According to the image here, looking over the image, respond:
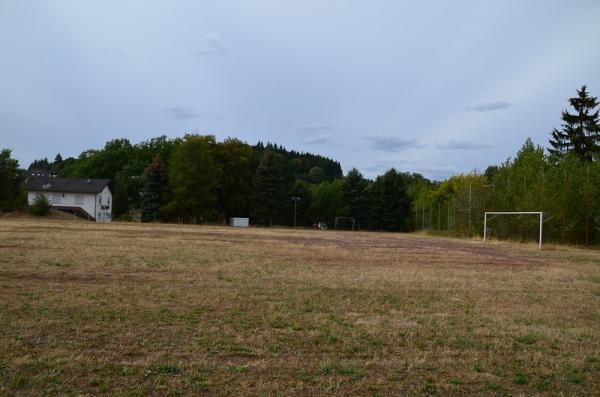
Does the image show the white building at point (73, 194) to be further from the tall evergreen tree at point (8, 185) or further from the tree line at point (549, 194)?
the tree line at point (549, 194)

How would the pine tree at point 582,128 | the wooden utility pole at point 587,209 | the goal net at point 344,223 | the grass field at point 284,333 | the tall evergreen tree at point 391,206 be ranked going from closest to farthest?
the grass field at point 284,333 < the wooden utility pole at point 587,209 < the pine tree at point 582,128 < the tall evergreen tree at point 391,206 < the goal net at point 344,223

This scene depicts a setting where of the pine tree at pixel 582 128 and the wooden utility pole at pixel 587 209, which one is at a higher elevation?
the pine tree at pixel 582 128

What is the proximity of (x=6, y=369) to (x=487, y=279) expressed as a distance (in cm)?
1267

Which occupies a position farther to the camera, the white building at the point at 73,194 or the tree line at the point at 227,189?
the white building at the point at 73,194

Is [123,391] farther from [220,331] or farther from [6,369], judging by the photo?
[220,331]

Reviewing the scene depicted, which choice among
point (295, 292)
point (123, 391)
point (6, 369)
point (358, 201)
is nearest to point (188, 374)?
point (123, 391)

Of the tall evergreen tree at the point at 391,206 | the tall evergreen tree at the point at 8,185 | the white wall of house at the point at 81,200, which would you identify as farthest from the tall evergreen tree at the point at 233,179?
A: the tall evergreen tree at the point at 8,185

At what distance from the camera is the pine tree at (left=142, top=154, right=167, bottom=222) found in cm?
7281

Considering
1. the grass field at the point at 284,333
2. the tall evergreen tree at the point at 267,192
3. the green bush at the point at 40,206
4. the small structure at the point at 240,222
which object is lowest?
the grass field at the point at 284,333

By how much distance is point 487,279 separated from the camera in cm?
1502

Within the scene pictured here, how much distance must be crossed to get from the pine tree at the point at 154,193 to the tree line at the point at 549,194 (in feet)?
117

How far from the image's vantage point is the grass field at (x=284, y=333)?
210 inches

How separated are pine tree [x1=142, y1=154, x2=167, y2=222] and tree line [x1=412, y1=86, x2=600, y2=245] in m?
35.7

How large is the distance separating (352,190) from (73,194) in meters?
40.2
